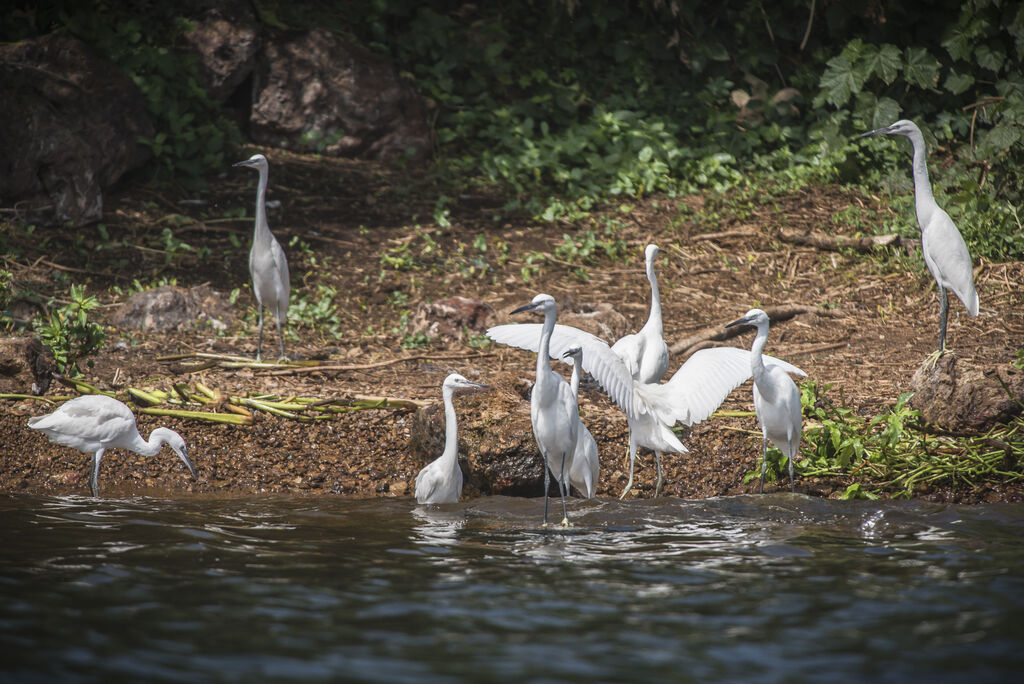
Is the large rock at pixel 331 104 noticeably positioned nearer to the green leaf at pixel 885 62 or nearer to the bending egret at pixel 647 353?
the green leaf at pixel 885 62

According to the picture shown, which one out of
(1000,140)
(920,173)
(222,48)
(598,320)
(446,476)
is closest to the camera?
(446,476)

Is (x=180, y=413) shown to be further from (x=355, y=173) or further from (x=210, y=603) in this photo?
(x=355, y=173)

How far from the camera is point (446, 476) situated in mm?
5684

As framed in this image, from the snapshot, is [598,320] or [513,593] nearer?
[513,593]

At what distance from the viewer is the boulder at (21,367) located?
21.7 feet

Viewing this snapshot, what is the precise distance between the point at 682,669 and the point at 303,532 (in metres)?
2.53

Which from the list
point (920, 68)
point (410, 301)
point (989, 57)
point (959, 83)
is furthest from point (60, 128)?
point (989, 57)

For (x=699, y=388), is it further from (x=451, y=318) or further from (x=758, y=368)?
(x=451, y=318)

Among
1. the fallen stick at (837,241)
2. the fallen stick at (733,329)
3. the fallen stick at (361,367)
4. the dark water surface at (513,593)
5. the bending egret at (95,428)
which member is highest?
the fallen stick at (837,241)

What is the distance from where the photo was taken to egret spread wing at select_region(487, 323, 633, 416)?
5.77 meters

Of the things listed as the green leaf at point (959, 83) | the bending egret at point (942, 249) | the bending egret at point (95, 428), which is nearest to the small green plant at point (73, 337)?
the bending egret at point (95, 428)

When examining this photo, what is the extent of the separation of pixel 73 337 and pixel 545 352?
3.83 metres

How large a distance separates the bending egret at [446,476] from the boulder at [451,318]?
255 centimetres

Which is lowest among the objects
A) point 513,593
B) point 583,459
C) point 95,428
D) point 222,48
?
point 513,593
